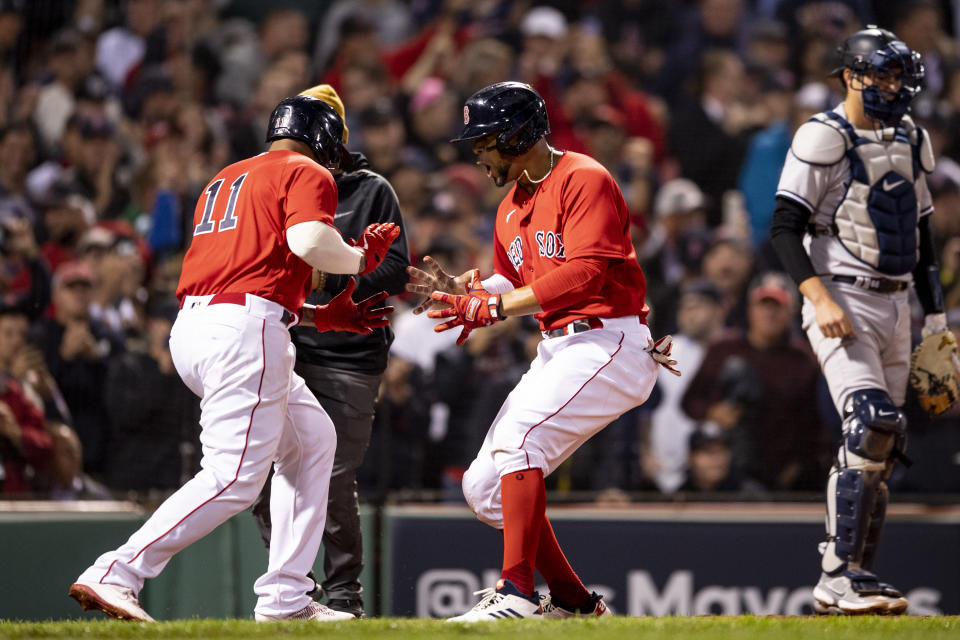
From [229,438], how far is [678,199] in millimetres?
5592

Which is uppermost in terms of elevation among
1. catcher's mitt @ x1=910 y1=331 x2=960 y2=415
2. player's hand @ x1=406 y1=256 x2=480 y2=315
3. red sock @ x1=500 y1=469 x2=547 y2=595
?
player's hand @ x1=406 y1=256 x2=480 y2=315

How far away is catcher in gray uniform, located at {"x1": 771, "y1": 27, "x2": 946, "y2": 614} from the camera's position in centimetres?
492

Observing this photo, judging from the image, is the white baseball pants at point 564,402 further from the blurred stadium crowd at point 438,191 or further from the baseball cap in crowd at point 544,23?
the baseball cap in crowd at point 544,23

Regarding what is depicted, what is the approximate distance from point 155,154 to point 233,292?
569cm

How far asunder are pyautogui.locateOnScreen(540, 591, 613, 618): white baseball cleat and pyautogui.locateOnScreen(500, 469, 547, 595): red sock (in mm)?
304

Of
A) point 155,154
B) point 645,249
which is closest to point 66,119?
point 155,154

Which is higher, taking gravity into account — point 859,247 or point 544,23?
point 544,23

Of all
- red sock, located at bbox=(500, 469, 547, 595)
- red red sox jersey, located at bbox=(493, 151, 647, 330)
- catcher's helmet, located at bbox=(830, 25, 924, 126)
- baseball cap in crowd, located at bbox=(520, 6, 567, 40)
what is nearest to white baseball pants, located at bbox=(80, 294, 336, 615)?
red sock, located at bbox=(500, 469, 547, 595)

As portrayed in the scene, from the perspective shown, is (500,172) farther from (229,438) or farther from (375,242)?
(229,438)

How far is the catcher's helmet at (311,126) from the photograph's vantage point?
4746mm

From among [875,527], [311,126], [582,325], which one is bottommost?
[875,527]

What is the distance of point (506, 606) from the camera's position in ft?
13.8

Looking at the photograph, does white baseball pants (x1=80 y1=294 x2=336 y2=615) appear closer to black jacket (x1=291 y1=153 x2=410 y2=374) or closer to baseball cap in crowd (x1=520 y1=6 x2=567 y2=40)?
black jacket (x1=291 y1=153 x2=410 y2=374)

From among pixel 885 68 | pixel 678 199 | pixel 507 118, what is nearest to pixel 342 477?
pixel 507 118
